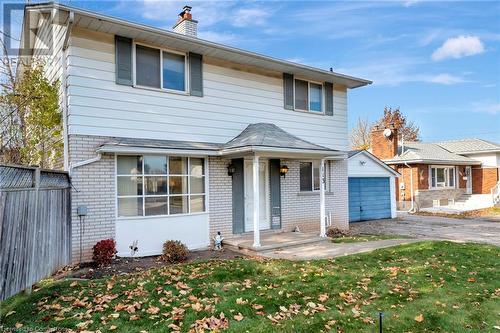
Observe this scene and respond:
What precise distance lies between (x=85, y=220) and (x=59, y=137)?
2367mm

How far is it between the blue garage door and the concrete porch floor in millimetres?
6779

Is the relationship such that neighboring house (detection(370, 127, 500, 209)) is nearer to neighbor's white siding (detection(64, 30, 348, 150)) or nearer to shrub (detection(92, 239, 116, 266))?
neighbor's white siding (detection(64, 30, 348, 150))

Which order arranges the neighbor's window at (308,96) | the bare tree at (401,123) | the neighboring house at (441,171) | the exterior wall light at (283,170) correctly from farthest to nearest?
the bare tree at (401,123)
the neighboring house at (441,171)
the neighbor's window at (308,96)
the exterior wall light at (283,170)

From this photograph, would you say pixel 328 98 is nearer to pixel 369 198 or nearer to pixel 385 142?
pixel 369 198

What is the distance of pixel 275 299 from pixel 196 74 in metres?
6.97

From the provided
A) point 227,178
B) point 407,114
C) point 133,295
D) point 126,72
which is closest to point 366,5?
point 227,178

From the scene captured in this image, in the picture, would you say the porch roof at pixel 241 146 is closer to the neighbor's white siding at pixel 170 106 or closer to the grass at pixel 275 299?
the neighbor's white siding at pixel 170 106

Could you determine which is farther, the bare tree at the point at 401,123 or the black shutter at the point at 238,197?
the bare tree at the point at 401,123

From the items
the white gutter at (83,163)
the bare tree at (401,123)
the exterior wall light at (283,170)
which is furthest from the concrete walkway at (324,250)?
the bare tree at (401,123)

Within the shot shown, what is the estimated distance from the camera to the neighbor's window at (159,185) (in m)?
8.81

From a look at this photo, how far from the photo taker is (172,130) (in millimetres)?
9633

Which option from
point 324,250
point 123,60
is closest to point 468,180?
point 324,250

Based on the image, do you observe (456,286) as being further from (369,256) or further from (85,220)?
(85,220)

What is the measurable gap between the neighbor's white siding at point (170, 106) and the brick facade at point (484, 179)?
67.8ft
